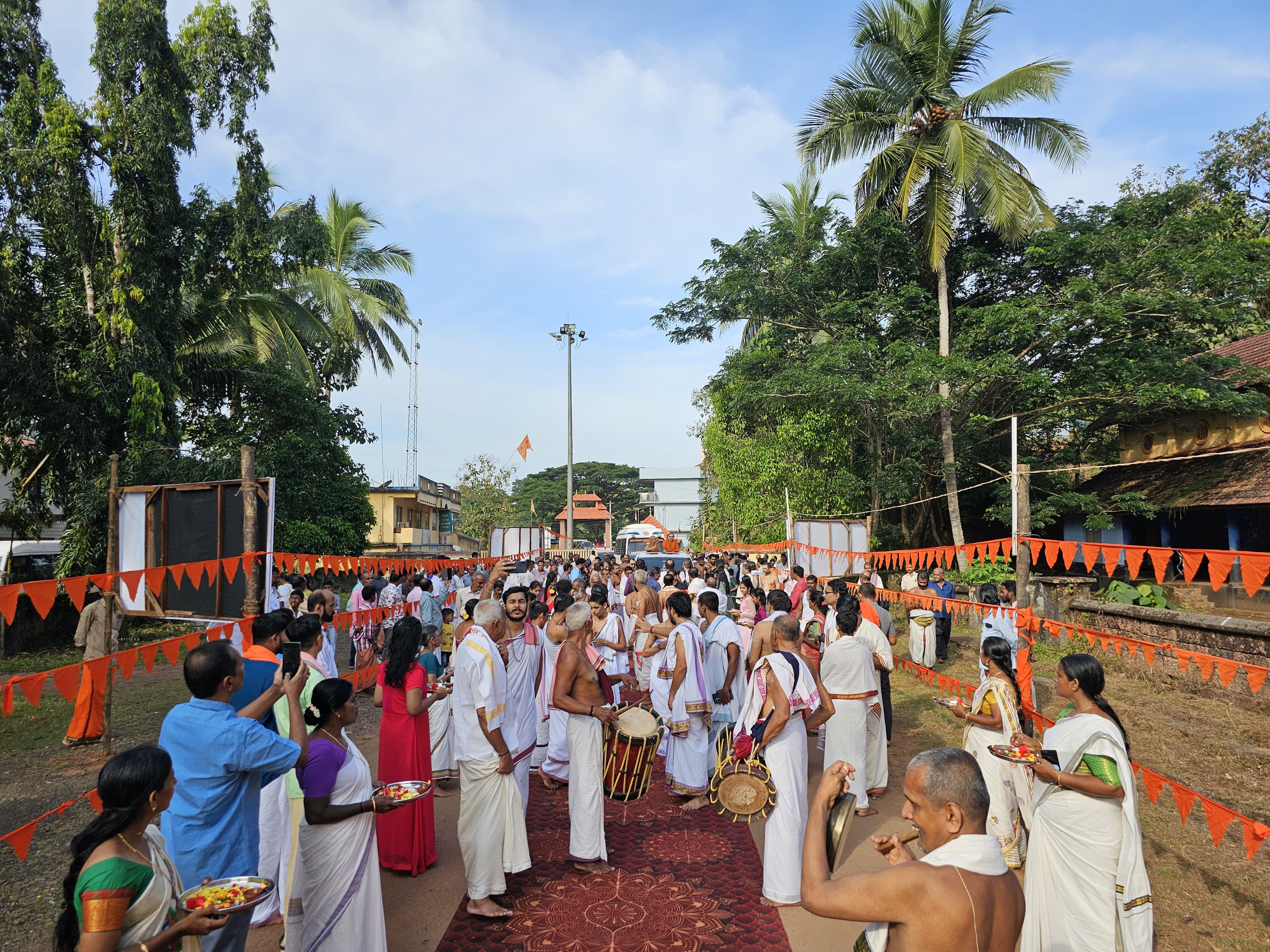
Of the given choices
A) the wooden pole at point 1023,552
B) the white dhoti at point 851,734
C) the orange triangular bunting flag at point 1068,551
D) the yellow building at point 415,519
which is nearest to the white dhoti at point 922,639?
the wooden pole at point 1023,552

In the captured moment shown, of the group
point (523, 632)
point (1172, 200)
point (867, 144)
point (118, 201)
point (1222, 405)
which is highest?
point (867, 144)

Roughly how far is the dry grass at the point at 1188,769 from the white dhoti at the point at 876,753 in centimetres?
201

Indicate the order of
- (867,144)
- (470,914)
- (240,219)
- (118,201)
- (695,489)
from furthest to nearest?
(695,489) → (867,144) → (240,219) → (118,201) → (470,914)

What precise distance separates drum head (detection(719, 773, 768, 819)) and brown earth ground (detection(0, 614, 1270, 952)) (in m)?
0.75

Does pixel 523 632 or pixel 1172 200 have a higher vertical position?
pixel 1172 200

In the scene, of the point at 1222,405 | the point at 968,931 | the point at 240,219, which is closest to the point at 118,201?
the point at 240,219

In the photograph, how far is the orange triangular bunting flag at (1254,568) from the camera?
6000mm

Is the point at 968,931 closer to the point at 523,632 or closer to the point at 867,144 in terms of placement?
the point at 523,632

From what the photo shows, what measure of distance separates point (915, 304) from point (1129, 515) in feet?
27.5

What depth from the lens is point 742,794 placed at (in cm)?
483

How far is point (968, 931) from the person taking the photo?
215cm

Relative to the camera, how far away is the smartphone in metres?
4.84

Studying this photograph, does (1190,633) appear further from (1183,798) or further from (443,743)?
(443,743)

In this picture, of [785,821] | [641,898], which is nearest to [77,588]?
[641,898]
